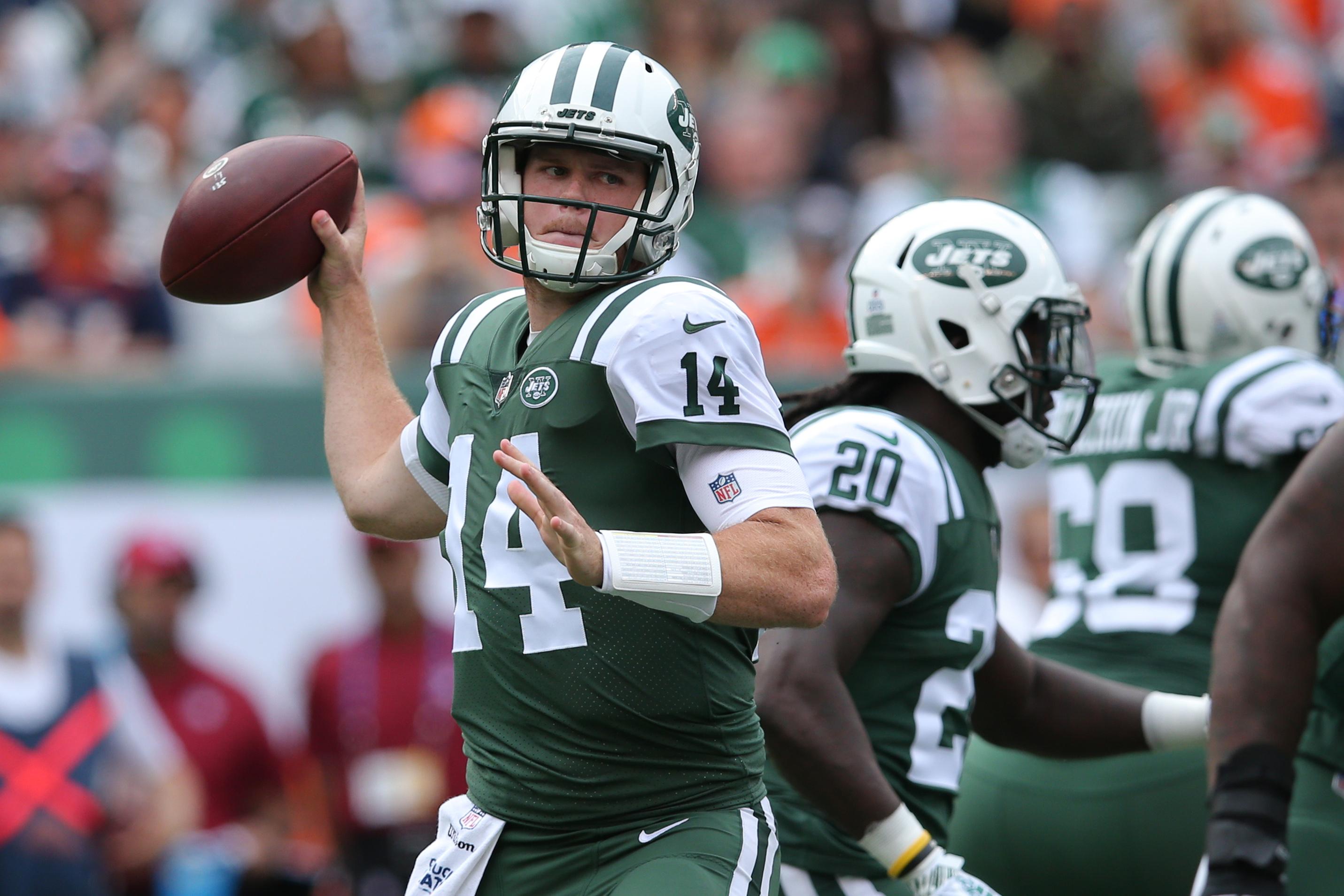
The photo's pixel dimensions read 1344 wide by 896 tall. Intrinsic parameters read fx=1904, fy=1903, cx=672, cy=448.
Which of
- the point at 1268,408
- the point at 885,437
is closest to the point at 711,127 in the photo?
the point at 1268,408

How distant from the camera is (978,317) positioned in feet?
13.7

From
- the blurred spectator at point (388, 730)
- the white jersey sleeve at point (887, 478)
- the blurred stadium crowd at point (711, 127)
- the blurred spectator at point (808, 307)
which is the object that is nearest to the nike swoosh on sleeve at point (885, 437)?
the white jersey sleeve at point (887, 478)

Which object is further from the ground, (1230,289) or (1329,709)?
(1230,289)

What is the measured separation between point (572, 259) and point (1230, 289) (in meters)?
2.52

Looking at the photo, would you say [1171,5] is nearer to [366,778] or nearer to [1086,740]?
[366,778]

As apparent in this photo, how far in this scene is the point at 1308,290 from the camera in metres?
5.13

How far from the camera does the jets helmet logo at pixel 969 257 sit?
4.21 m

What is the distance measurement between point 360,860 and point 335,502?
1573 mm

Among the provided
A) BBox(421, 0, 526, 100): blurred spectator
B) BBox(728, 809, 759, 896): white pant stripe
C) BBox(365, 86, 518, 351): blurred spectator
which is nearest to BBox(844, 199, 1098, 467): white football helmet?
BBox(728, 809, 759, 896): white pant stripe

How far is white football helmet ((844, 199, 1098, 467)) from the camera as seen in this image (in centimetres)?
417

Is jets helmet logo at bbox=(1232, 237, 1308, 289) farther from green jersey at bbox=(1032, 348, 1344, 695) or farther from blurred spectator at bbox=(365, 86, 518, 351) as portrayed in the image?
blurred spectator at bbox=(365, 86, 518, 351)

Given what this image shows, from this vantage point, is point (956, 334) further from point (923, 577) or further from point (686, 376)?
point (686, 376)

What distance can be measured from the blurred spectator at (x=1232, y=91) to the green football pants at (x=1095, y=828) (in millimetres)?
6163

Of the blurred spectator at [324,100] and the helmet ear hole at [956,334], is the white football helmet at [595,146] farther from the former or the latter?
the blurred spectator at [324,100]
